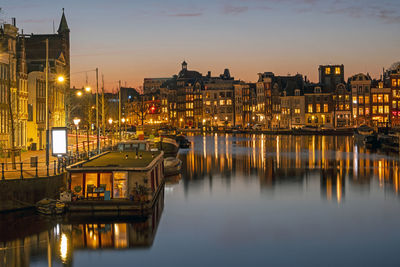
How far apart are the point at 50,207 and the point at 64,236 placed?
407 cm

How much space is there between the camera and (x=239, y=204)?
43.8 meters

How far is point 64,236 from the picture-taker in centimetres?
3091

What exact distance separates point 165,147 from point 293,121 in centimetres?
10259

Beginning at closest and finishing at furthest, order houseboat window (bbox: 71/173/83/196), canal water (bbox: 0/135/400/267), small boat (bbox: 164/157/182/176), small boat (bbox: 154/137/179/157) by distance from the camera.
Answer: canal water (bbox: 0/135/400/267) < houseboat window (bbox: 71/173/83/196) < small boat (bbox: 164/157/182/176) < small boat (bbox: 154/137/179/157)

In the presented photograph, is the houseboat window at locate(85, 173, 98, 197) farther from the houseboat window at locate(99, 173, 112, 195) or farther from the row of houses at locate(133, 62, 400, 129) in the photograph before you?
the row of houses at locate(133, 62, 400, 129)

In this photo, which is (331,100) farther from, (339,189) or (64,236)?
(64,236)

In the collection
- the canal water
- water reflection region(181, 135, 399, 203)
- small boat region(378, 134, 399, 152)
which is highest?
small boat region(378, 134, 399, 152)

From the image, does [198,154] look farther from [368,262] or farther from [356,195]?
[368,262]

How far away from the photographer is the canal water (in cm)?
2780

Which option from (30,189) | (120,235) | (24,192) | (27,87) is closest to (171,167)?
(27,87)

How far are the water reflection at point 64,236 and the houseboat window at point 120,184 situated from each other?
1.54m

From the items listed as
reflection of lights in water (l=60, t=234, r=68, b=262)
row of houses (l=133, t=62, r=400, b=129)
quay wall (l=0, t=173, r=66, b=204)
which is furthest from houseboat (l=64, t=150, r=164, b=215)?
row of houses (l=133, t=62, r=400, b=129)

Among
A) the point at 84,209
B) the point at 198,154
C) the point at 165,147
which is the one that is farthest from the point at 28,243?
the point at 198,154

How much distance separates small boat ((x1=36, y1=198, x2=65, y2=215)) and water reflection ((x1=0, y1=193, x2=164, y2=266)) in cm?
51
